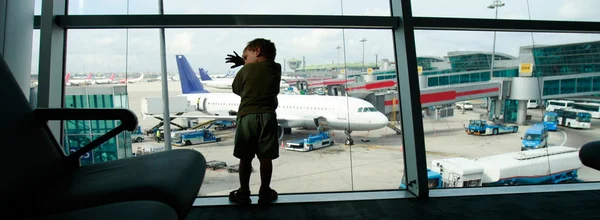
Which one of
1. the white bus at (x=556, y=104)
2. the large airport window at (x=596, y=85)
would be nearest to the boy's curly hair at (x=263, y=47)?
the white bus at (x=556, y=104)

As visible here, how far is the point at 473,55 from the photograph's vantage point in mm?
2533

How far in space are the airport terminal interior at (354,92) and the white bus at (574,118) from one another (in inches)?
0.4

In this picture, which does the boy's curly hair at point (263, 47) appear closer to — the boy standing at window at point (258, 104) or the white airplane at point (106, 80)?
the boy standing at window at point (258, 104)

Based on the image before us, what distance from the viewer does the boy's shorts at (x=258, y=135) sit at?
187cm

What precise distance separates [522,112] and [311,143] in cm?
155

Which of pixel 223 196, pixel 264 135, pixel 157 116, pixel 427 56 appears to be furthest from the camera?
pixel 427 56

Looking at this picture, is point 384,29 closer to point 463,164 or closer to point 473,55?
point 473,55

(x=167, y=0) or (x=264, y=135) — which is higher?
(x=167, y=0)

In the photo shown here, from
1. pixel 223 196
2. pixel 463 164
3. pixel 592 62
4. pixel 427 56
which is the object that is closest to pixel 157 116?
pixel 223 196

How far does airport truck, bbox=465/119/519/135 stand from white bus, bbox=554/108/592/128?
36cm

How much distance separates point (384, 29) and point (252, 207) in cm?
127

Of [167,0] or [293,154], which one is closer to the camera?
[167,0]

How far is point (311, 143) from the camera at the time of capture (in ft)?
8.80

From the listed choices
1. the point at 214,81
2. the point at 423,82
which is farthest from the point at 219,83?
the point at 423,82
